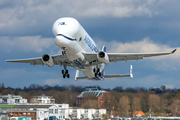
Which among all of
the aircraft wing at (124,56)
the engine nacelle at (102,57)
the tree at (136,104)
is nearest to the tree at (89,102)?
the tree at (136,104)

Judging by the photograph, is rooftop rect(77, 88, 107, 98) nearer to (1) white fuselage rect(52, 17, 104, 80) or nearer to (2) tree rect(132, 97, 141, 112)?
(2) tree rect(132, 97, 141, 112)

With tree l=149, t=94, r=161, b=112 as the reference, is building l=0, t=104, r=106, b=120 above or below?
below

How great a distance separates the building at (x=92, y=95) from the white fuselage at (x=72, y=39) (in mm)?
29739

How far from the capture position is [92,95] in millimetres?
68938

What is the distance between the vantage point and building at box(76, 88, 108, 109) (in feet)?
222

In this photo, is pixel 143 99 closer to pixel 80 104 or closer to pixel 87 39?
pixel 80 104

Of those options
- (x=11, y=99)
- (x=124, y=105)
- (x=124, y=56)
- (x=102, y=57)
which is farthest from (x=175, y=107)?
(x=11, y=99)

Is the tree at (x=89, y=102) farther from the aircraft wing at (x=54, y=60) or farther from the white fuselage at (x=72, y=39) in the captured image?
the white fuselage at (x=72, y=39)

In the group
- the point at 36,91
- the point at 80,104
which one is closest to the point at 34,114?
the point at 36,91

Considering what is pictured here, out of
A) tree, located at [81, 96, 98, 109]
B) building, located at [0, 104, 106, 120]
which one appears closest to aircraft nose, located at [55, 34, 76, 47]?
tree, located at [81, 96, 98, 109]

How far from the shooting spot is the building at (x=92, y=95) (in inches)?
2665

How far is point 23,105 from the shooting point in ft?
280

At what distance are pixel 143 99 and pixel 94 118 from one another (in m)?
16.1

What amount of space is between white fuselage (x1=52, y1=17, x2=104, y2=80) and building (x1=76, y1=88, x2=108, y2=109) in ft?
97.6
